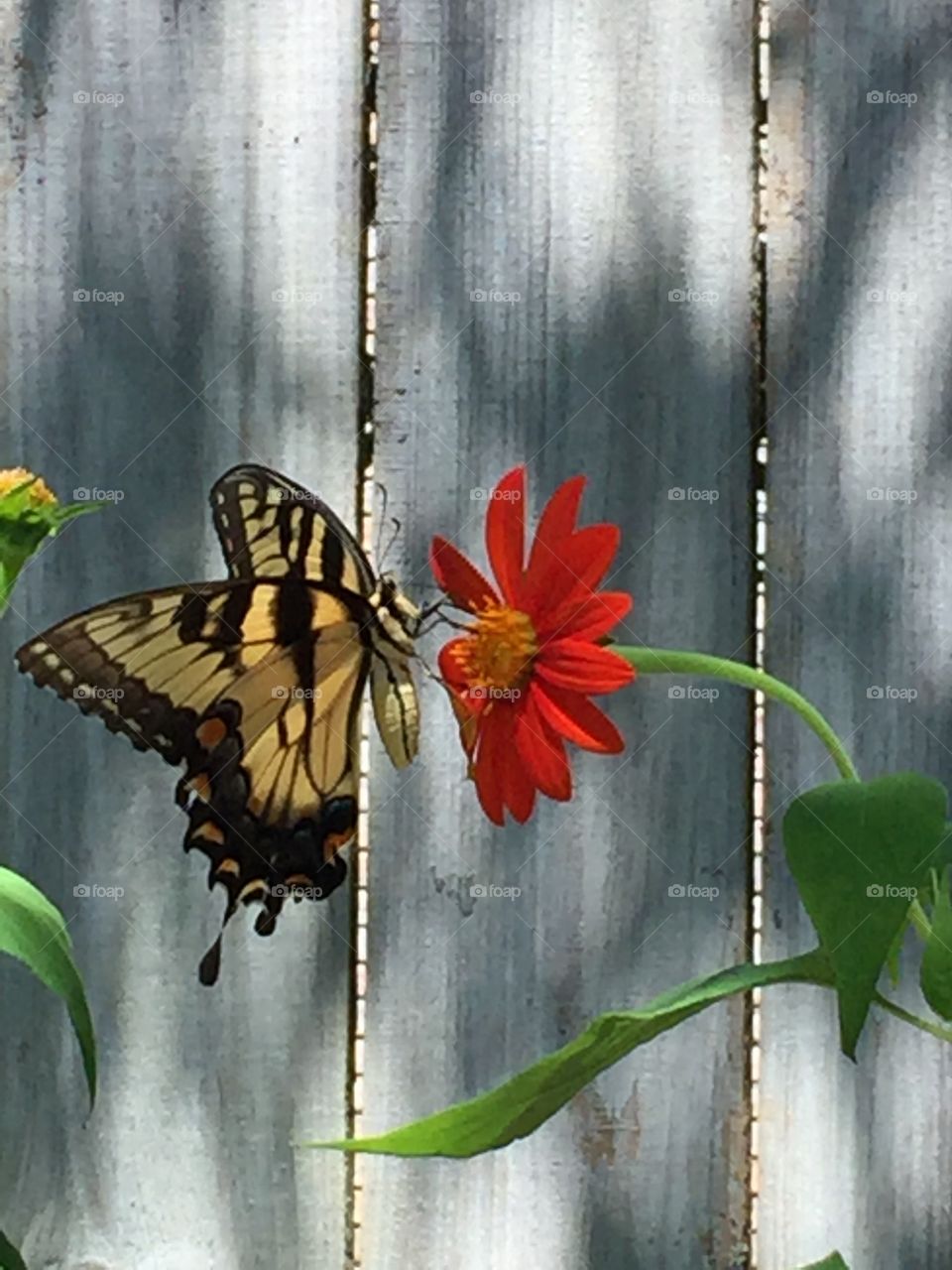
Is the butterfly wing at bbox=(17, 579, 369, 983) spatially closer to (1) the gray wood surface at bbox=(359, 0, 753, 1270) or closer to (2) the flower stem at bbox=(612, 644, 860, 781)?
(1) the gray wood surface at bbox=(359, 0, 753, 1270)

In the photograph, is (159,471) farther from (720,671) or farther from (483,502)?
(720,671)

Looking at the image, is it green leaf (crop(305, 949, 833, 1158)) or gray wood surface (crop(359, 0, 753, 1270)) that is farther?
gray wood surface (crop(359, 0, 753, 1270))

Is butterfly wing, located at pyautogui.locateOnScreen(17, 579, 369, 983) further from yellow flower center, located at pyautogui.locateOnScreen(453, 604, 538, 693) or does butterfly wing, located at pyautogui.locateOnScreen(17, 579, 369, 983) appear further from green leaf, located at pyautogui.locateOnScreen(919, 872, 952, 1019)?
green leaf, located at pyautogui.locateOnScreen(919, 872, 952, 1019)

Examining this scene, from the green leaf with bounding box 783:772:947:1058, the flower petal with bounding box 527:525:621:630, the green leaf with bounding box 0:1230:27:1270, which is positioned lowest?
the green leaf with bounding box 0:1230:27:1270

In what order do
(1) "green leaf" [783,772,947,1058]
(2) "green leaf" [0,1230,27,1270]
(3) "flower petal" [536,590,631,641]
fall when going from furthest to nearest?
1. (2) "green leaf" [0,1230,27,1270]
2. (3) "flower petal" [536,590,631,641]
3. (1) "green leaf" [783,772,947,1058]

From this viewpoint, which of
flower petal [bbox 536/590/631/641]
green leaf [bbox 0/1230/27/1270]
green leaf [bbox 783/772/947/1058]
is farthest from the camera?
green leaf [bbox 0/1230/27/1270]

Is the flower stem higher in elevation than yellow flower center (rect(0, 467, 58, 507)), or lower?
lower

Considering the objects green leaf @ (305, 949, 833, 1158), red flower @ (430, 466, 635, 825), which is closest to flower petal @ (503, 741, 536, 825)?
red flower @ (430, 466, 635, 825)

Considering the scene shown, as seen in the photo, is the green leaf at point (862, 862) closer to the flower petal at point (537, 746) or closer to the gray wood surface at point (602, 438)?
the flower petal at point (537, 746)
